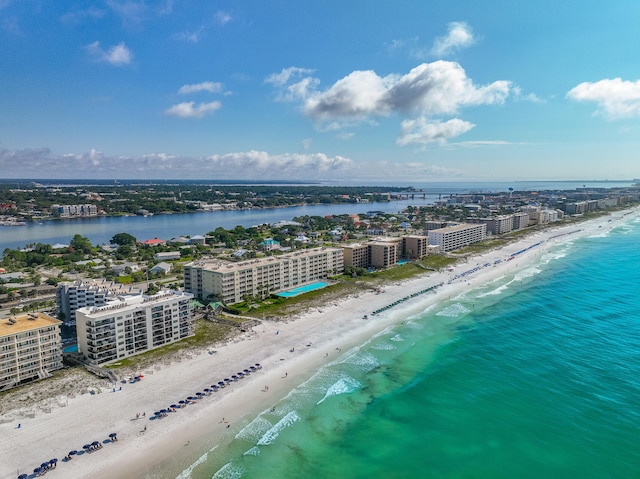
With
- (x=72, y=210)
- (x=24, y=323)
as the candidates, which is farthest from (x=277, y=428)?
(x=72, y=210)

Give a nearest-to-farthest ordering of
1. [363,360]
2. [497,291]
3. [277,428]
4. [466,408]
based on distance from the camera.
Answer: [277,428]
[466,408]
[363,360]
[497,291]

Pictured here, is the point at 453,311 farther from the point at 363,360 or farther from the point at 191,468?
the point at 191,468

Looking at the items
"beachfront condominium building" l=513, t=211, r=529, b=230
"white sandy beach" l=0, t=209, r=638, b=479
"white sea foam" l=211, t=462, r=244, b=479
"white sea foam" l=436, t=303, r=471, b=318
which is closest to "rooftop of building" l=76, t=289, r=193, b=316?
"white sandy beach" l=0, t=209, r=638, b=479

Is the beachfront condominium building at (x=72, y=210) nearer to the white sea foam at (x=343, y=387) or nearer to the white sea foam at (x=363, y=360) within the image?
the white sea foam at (x=363, y=360)

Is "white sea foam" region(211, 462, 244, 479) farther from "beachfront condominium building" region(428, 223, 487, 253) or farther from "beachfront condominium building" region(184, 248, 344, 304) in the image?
"beachfront condominium building" region(428, 223, 487, 253)

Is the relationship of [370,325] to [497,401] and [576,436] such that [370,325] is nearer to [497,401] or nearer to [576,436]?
[497,401]
